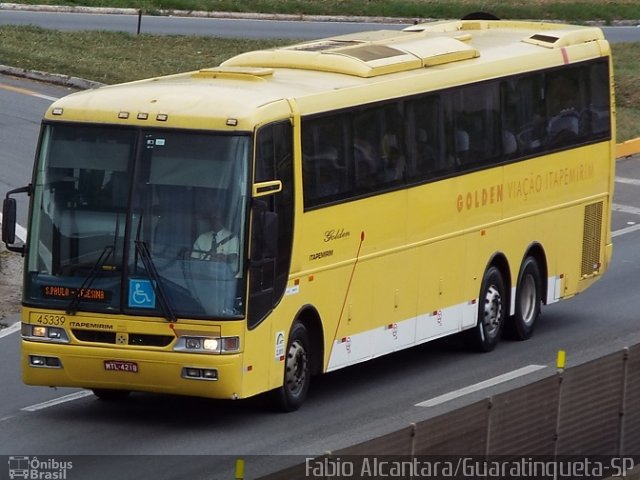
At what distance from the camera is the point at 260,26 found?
45.8 m

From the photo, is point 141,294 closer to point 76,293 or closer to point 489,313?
point 76,293

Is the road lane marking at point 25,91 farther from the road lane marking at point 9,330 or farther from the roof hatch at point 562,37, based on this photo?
the roof hatch at point 562,37

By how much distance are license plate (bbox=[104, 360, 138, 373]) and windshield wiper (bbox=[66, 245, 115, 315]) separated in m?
0.54

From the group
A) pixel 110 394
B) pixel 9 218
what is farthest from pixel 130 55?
pixel 9 218

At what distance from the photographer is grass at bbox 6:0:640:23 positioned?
47.9m

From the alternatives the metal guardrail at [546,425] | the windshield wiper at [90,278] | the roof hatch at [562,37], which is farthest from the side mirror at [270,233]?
the roof hatch at [562,37]

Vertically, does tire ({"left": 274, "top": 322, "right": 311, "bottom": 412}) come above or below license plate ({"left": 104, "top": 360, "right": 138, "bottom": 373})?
below

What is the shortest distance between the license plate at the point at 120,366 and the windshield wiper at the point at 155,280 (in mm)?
523

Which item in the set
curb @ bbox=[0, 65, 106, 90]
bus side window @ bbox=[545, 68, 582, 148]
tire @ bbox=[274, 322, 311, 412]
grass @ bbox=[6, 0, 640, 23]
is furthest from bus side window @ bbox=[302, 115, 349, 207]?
grass @ bbox=[6, 0, 640, 23]

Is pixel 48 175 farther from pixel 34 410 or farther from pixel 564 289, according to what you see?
pixel 564 289

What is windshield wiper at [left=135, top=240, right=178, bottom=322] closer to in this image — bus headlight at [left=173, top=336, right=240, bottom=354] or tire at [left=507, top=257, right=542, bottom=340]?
bus headlight at [left=173, top=336, right=240, bottom=354]

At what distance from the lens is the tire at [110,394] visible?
1552 centimetres

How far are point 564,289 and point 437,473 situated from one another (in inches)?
408

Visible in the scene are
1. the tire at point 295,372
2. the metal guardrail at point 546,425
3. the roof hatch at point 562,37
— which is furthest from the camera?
the roof hatch at point 562,37
